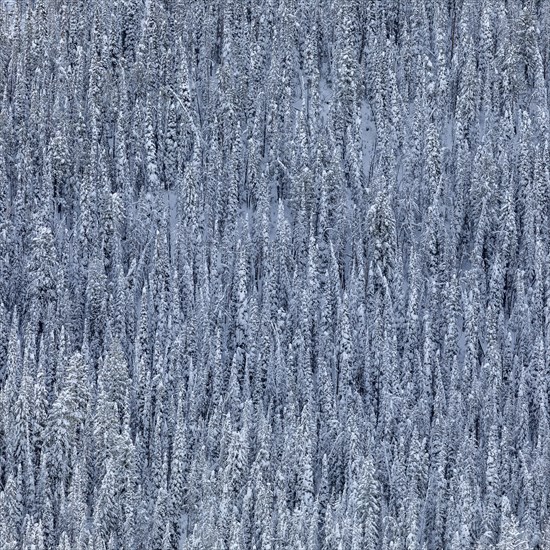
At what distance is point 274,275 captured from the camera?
145500mm

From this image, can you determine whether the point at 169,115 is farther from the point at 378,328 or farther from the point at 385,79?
the point at 378,328

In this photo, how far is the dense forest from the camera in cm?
12438

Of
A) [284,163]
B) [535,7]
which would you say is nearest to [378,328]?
[284,163]

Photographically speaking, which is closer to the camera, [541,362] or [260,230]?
[541,362]

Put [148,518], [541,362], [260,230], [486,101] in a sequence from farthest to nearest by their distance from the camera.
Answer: [486,101] < [260,230] < [541,362] < [148,518]

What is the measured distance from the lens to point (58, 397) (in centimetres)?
12912

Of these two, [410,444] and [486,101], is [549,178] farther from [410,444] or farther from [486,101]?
[410,444]

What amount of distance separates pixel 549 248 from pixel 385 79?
27650mm

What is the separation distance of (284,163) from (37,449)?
147 ft

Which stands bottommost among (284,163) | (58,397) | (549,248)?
(58,397)

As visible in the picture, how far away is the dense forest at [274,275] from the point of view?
12438 cm

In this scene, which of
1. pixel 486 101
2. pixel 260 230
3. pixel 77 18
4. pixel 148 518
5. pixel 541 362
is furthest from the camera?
pixel 77 18

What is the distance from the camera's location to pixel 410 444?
5089 inches

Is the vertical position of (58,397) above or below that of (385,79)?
below
